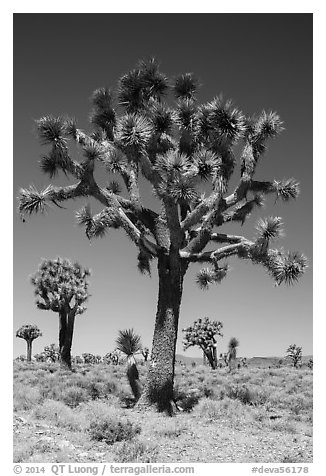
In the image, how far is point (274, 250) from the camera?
12320mm

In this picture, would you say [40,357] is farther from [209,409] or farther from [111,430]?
[111,430]

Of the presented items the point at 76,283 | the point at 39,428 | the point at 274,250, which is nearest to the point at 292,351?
the point at 76,283

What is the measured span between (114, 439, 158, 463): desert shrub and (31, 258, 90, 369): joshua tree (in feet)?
53.9

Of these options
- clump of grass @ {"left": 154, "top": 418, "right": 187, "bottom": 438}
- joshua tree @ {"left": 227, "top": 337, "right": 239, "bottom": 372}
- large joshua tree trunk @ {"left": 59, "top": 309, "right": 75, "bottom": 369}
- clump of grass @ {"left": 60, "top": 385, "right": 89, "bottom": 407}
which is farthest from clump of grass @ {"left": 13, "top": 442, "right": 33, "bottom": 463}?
joshua tree @ {"left": 227, "top": 337, "right": 239, "bottom": 372}

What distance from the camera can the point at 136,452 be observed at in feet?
23.7

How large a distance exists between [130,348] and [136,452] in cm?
573

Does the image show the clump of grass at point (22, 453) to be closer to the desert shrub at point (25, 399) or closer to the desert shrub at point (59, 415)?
the desert shrub at point (59, 415)

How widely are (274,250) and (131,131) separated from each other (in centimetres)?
488

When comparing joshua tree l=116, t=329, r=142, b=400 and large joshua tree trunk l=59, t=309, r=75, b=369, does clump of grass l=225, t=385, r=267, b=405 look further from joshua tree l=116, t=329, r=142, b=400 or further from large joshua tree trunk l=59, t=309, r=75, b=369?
large joshua tree trunk l=59, t=309, r=75, b=369

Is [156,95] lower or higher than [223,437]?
higher

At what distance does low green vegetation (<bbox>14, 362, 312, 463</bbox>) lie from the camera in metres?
7.30

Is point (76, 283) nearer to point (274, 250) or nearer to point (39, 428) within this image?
point (274, 250)

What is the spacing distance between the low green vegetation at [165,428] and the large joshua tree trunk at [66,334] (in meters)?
10.0

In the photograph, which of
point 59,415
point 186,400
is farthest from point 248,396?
point 59,415
